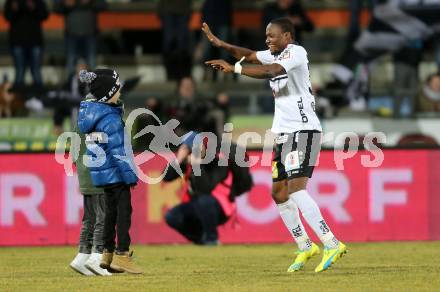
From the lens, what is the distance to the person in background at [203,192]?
17641 millimetres

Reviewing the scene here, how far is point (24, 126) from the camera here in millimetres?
21500

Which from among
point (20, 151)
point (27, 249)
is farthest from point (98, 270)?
point (20, 151)

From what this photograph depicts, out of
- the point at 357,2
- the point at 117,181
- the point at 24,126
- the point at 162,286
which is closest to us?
the point at 162,286

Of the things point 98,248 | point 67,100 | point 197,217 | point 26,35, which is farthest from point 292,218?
point 26,35

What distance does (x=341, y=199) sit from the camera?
18156 mm

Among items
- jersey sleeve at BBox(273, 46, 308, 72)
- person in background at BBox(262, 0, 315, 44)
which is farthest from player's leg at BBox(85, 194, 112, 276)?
person in background at BBox(262, 0, 315, 44)

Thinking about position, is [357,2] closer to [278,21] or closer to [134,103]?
[134,103]

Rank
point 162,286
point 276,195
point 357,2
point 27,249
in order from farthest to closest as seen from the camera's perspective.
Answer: point 357,2, point 27,249, point 276,195, point 162,286

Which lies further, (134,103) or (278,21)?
Result: (134,103)

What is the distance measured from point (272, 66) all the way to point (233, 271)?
7.38 feet

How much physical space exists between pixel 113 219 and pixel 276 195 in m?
1.80

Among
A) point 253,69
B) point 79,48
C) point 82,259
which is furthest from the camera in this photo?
point 79,48

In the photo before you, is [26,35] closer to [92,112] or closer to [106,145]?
[92,112]

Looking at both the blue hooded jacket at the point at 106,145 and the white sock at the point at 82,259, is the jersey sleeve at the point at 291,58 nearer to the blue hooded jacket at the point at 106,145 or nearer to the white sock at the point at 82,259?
the blue hooded jacket at the point at 106,145
